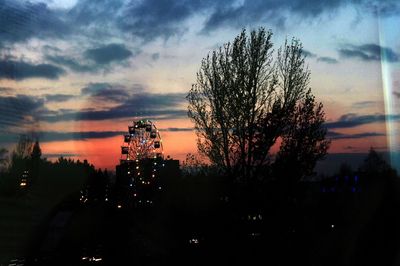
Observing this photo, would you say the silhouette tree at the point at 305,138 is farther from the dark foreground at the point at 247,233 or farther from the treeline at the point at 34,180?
the treeline at the point at 34,180

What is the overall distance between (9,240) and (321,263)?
16.9m

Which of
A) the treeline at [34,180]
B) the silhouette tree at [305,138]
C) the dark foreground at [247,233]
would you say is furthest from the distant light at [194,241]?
the treeline at [34,180]

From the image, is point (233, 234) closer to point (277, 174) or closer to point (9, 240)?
point (277, 174)

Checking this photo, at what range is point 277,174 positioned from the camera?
22.6m

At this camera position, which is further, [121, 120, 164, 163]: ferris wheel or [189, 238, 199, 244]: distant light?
[121, 120, 164, 163]: ferris wheel

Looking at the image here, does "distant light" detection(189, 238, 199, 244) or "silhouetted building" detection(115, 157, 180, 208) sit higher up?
"silhouetted building" detection(115, 157, 180, 208)

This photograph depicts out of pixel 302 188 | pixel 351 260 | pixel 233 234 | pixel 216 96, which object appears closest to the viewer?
pixel 351 260

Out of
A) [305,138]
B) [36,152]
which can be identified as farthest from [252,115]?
[36,152]

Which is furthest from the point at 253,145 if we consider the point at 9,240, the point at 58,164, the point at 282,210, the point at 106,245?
the point at 58,164

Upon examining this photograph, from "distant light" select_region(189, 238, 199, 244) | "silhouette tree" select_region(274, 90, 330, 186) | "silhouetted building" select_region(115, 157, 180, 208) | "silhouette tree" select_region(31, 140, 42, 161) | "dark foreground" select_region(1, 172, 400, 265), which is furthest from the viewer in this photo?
"silhouetted building" select_region(115, 157, 180, 208)

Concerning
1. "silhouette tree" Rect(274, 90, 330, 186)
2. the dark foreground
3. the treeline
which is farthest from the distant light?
the treeline

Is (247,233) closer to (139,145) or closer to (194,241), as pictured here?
(194,241)

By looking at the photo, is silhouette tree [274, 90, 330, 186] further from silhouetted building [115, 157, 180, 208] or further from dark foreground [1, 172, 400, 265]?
silhouetted building [115, 157, 180, 208]

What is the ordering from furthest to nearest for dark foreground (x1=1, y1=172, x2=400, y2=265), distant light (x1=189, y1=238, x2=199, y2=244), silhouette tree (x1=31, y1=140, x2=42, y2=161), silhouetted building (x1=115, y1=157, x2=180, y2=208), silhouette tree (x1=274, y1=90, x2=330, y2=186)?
silhouetted building (x1=115, y1=157, x2=180, y2=208) → silhouette tree (x1=31, y1=140, x2=42, y2=161) → silhouette tree (x1=274, y1=90, x2=330, y2=186) → distant light (x1=189, y1=238, x2=199, y2=244) → dark foreground (x1=1, y1=172, x2=400, y2=265)
